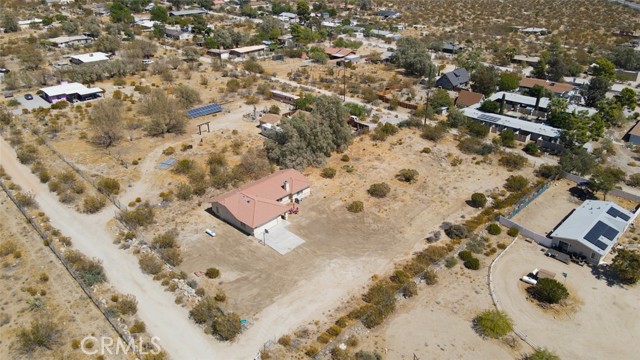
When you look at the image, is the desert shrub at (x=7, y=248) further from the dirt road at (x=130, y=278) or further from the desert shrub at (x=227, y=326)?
the desert shrub at (x=227, y=326)

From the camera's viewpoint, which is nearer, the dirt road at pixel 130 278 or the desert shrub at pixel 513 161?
the dirt road at pixel 130 278

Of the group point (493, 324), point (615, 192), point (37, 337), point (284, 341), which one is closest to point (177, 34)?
point (37, 337)

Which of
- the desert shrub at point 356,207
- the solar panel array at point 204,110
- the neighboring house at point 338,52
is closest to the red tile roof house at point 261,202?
the desert shrub at point 356,207

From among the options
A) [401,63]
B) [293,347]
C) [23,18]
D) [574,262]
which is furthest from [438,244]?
[23,18]

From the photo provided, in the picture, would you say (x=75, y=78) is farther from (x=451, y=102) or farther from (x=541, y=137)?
(x=541, y=137)

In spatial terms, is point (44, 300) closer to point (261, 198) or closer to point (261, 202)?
point (261, 202)
